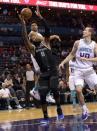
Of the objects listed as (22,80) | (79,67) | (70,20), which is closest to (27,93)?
(22,80)

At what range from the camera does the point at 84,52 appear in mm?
7156

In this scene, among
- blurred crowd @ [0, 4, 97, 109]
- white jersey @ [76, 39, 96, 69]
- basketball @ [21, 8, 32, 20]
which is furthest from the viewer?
blurred crowd @ [0, 4, 97, 109]

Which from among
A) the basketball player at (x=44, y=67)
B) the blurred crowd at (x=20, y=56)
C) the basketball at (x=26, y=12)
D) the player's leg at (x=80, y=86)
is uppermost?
the basketball at (x=26, y=12)

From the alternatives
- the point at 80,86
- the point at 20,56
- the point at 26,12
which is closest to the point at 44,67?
the point at 80,86

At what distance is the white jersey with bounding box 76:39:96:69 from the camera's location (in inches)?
280

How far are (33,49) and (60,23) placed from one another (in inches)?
633

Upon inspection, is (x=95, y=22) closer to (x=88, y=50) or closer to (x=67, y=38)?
(x=67, y=38)

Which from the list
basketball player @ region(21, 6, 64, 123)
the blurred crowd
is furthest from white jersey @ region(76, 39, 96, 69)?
the blurred crowd

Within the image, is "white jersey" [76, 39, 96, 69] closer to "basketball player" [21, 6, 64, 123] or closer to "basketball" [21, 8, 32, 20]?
"basketball player" [21, 6, 64, 123]

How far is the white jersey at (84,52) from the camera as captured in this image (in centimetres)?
712

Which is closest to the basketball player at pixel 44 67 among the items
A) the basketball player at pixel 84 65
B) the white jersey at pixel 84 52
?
the basketball player at pixel 84 65

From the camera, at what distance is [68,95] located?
49.6 ft

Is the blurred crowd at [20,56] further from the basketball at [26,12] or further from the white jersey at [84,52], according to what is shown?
the basketball at [26,12]

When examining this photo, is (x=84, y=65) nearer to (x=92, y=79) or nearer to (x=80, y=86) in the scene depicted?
(x=92, y=79)
